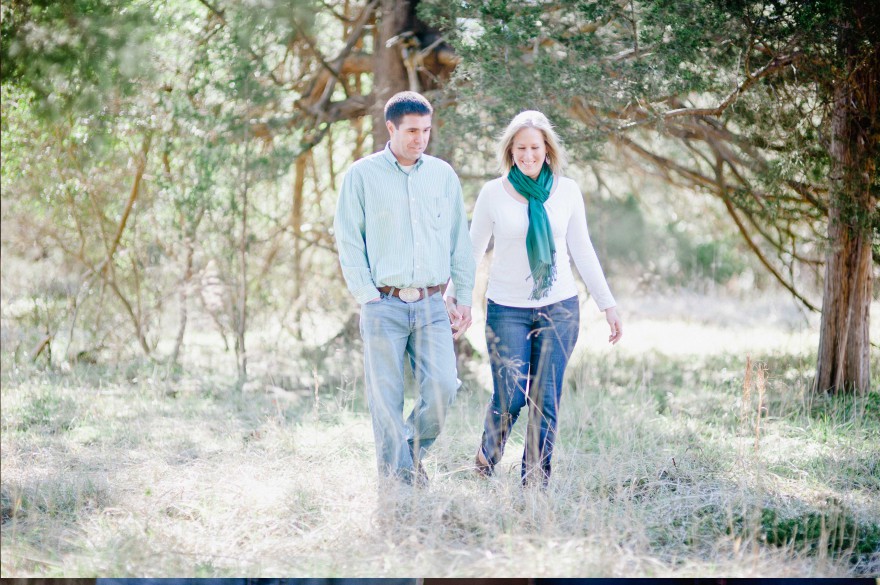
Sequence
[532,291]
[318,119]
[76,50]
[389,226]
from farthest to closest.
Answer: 1. [318,119]
2. [76,50]
3. [532,291]
4. [389,226]

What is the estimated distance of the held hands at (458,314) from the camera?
380 cm

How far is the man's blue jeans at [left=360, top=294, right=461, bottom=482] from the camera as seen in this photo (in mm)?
3557

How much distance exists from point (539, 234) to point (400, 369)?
86cm

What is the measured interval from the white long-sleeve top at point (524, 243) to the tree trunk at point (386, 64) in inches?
116

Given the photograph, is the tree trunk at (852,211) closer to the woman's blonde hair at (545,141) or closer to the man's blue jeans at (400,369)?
the woman's blonde hair at (545,141)

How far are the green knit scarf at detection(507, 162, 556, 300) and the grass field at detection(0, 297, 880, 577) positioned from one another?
3.05 ft

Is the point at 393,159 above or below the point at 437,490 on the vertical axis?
above

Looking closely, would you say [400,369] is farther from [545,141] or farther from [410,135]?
[545,141]

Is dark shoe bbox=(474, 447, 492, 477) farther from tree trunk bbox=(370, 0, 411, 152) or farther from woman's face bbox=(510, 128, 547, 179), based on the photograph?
tree trunk bbox=(370, 0, 411, 152)

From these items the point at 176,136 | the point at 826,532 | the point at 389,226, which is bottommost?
the point at 826,532

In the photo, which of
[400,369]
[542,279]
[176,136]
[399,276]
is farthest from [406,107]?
[176,136]

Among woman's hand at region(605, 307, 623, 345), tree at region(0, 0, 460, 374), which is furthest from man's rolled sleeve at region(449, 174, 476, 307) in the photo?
tree at region(0, 0, 460, 374)

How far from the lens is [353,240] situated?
11.7 ft

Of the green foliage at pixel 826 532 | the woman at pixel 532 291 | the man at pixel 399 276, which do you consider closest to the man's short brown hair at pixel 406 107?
the man at pixel 399 276
